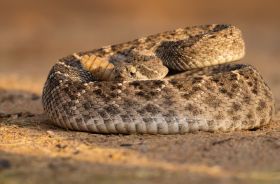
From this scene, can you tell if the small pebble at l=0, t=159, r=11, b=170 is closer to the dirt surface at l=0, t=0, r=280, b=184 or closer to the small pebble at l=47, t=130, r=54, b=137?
the dirt surface at l=0, t=0, r=280, b=184

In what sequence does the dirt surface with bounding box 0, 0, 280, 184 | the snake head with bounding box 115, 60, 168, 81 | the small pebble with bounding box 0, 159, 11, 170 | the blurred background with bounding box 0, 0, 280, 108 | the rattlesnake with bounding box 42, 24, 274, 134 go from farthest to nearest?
the blurred background with bounding box 0, 0, 280, 108
the snake head with bounding box 115, 60, 168, 81
the rattlesnake with bounding box 42, 24, 274, 134
the small pebble with bounding box 0, 159, 11, 170
the dirt surface with bounding box 0, 0, 280, 184

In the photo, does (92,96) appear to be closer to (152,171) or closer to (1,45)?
(152,171)

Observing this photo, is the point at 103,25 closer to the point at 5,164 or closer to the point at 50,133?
the point at 50,133

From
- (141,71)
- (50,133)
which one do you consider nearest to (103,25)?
(141,71)

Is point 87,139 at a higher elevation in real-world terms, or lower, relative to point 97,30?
lower

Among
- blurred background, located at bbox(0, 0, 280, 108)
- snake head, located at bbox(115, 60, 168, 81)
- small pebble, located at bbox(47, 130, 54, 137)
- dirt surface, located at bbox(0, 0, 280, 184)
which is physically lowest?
dirt surface, located at bbox(0, 0, 280, 184)

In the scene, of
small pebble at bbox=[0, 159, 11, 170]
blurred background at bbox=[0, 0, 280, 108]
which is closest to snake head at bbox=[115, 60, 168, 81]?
small pebble at bbox=[0, 159, 11, 170]

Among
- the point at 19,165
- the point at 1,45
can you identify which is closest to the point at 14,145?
the point at 19,165

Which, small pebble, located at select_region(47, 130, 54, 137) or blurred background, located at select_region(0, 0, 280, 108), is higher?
blurred background, located at select_region(0, 0, 280, 108)

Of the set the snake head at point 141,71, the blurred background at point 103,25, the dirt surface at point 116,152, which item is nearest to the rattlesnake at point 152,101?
the snake head at point 141,71
